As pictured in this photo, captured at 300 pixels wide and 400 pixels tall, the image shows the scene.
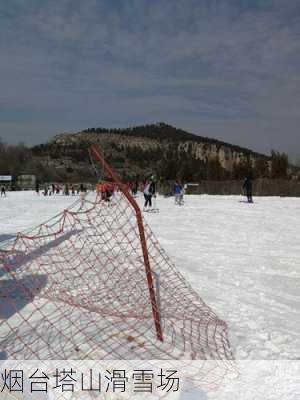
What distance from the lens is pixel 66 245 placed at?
8445 mm

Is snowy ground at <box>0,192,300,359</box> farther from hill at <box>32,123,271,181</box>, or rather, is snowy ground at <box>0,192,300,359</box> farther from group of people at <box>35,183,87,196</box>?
hill at <box>32,123,271,181</box>

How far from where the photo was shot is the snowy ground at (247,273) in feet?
14.1

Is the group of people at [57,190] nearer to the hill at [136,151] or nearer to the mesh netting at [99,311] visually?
the mesh netting at [99,311]

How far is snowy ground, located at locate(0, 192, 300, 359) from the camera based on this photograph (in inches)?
169

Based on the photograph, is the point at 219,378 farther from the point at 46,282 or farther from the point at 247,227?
the point at 247,227

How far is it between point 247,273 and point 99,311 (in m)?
3.23

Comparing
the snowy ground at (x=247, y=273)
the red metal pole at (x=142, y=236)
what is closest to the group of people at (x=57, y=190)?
the snowy ground at (x=247, y=273)

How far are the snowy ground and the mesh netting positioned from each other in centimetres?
31

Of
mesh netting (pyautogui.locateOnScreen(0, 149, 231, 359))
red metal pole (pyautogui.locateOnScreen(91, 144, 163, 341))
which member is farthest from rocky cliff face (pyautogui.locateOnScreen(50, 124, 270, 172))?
red metal pole (pyautogui.locateOnScreen(91, 144, 163, 341))

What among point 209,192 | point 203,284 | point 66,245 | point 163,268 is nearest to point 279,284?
Result: point 203,284

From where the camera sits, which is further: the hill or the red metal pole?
the hill

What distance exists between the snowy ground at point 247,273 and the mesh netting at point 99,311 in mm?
306

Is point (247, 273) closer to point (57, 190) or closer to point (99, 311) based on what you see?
point (99, 311)

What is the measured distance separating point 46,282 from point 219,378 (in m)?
3.29
